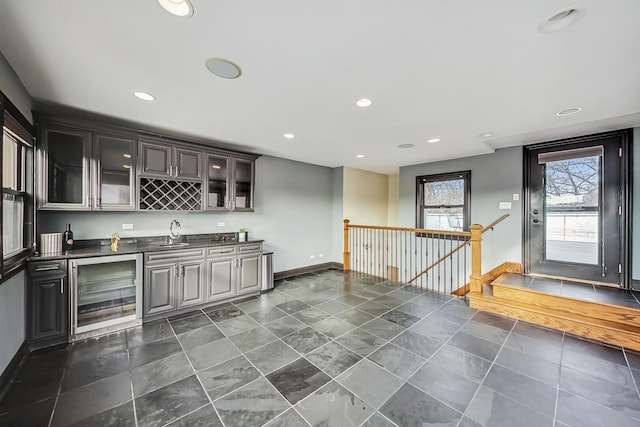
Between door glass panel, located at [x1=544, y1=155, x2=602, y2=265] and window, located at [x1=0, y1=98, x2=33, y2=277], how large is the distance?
6.68 meters

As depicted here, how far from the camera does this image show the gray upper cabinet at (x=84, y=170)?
2.64 m

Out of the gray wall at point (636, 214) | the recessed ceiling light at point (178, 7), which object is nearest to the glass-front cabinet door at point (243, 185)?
the recessed ceiling light at point (178, 7)

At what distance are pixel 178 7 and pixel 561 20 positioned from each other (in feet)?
7.39

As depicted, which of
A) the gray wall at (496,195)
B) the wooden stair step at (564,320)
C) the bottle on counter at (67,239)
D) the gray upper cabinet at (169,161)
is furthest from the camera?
the gray wall at (496,195)

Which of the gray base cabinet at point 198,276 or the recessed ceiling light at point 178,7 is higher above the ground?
the recessed ceiling light at point 178,7

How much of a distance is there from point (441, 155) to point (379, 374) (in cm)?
419

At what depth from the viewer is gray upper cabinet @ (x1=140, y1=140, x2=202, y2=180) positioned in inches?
126

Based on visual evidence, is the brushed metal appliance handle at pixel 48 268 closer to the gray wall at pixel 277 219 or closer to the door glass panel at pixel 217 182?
the gray wall at pixel 277 219

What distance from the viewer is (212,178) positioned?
12.6 ft

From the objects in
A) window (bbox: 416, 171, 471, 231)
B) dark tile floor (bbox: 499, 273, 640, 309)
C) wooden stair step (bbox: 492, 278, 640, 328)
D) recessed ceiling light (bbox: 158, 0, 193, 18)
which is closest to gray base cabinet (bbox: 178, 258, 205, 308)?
recessed ceiling light (bbox: 158, 0, 193, 18)

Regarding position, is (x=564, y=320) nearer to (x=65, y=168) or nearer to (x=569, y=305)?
(x=569, y=305)

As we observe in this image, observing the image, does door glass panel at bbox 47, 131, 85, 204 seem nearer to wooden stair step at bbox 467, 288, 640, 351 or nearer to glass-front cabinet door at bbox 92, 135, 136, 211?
glass-front cabinet door at bbox 92, 135, 136, 211

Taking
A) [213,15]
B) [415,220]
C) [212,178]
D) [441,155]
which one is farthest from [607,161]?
[212,178]

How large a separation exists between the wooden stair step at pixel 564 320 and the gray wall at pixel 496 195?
138cm
